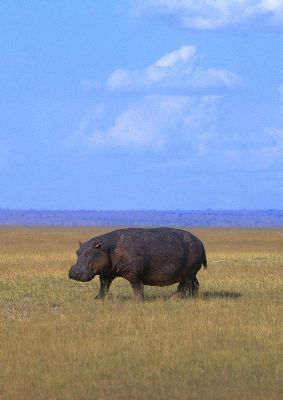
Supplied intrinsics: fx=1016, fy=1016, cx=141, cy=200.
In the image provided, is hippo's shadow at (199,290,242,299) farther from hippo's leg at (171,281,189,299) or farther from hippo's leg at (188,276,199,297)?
hippo's leg at (171,281,189,299)

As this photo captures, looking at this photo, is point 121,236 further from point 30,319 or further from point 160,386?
point 160,386

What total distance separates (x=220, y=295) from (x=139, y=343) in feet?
25.5

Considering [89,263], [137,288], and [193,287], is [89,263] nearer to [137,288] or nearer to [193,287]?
[137,288]

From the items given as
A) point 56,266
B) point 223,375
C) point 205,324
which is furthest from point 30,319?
point 56,266

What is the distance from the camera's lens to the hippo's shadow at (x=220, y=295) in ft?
71.6

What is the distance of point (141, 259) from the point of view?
70.3 feet

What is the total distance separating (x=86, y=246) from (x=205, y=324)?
17.1ft

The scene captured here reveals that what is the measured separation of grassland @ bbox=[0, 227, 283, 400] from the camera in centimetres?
1158

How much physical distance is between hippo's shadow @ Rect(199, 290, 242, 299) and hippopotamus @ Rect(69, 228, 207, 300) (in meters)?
0.43

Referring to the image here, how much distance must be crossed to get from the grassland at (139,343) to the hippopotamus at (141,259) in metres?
0.48

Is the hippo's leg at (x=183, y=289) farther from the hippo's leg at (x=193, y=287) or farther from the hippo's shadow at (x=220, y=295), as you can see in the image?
the hippo's shadow at (x=220, y=295)

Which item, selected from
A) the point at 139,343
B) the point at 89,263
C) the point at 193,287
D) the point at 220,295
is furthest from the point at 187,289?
the point at 139,343

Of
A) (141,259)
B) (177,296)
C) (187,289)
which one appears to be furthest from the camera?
(187,289)

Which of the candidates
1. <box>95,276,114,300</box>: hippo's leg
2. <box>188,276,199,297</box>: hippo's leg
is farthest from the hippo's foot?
<box>95,276,114,300</box>: hippo's leg
